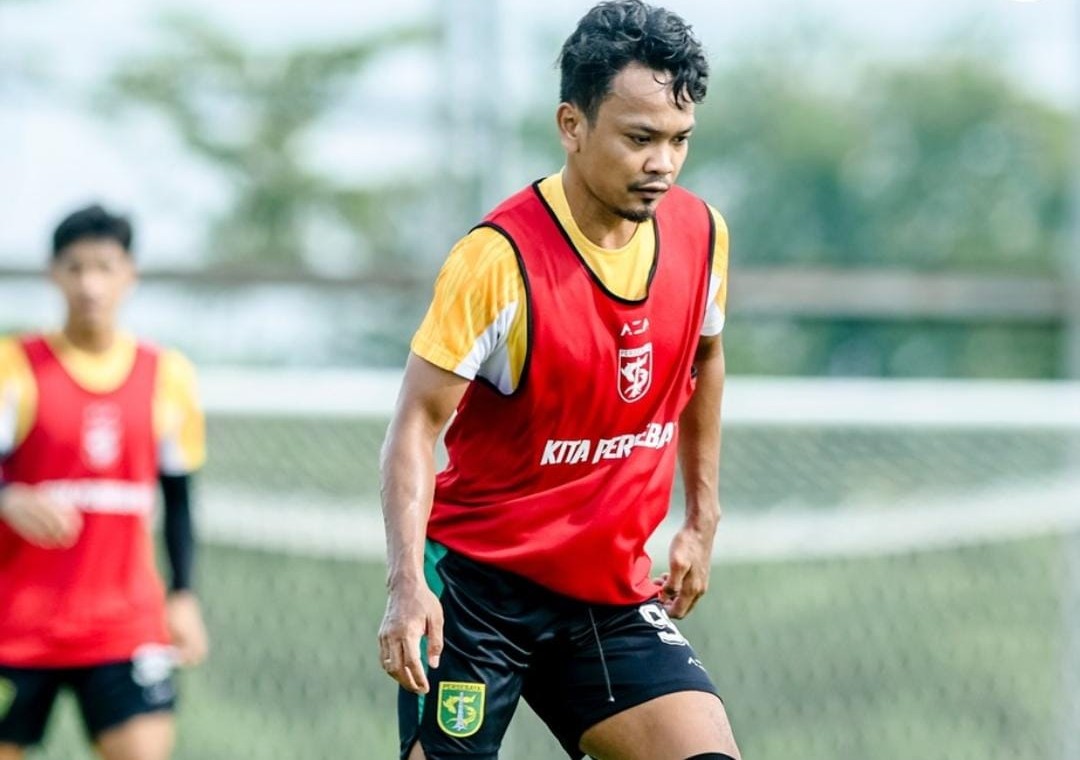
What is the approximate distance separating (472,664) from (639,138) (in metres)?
1.14

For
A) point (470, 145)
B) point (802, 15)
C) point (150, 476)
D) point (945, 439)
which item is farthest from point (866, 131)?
point (150, 476)

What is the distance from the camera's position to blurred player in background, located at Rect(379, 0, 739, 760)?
4.02 metres

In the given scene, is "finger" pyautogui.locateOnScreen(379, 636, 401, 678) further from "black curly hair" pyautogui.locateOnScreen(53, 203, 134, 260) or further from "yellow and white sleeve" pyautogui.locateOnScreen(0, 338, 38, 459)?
"black curly hair" pyautogui.locateOnScreen(53, 203, 134, 260)

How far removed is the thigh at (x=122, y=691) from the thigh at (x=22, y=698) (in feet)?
0.28

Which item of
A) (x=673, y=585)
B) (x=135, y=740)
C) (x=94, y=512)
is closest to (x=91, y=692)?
(x=135, y=740)

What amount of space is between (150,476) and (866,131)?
23.1 ft

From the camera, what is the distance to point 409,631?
12.5 feet

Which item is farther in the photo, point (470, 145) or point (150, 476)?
point (470, 145)

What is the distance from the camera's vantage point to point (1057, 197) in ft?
40.8

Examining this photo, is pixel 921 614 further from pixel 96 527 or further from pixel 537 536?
pixel 537 536

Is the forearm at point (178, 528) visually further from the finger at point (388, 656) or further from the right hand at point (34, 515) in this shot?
the finger at point (388, 656)

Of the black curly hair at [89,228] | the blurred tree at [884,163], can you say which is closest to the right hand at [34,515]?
the black curly hair at [89,228]

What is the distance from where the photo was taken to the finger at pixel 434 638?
12.7ft

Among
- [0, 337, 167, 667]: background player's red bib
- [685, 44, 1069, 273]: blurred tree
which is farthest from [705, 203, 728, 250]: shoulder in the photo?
[685, 44, 1069, 273]: blurred tree
